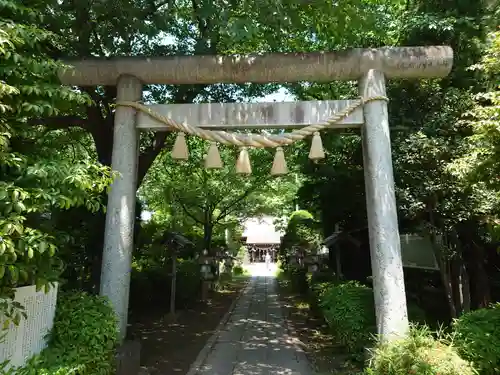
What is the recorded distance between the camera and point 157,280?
492 inches

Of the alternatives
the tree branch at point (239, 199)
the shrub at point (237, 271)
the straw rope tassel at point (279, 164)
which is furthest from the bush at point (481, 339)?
the shrub at point (237, 271)

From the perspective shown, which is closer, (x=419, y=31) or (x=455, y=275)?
(x=419, y=31)

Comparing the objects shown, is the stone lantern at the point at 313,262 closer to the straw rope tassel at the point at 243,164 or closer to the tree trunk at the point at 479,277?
the tree trunk at the point at 479,277

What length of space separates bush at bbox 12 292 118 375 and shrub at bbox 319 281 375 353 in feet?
12.7

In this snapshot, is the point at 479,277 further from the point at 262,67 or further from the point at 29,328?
the point at 29,328

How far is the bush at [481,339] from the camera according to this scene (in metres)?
4.16

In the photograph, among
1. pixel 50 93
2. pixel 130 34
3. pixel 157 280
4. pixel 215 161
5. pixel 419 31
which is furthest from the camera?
pixel 157 280

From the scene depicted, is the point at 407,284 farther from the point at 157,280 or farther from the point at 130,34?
the point at 130,34

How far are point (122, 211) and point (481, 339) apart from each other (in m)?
4.93

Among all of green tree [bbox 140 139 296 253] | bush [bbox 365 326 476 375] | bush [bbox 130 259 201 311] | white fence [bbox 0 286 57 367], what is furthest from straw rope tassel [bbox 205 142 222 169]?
bush [bbox 130 259 201 311]

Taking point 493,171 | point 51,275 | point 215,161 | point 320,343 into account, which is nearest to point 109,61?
point 215,161

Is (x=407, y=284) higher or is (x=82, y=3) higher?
(x=82, y=3)

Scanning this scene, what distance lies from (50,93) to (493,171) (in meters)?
5.43

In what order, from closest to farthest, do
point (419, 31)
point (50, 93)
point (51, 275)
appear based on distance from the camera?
point (51, 275), point (50, 93), point (419, 31)
